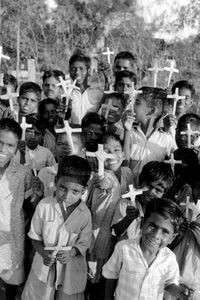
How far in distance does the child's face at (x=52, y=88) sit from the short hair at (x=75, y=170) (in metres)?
2.10

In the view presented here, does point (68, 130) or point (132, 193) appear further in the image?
point (68, 130)

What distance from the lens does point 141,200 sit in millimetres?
2902

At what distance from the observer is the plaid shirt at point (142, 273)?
239cm

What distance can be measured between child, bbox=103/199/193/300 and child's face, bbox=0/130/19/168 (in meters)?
1.04

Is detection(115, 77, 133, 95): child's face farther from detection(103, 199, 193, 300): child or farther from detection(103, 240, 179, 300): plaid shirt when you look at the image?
detection(103, 240, 179, 300): plaid shirt

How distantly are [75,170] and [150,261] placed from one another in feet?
2.49

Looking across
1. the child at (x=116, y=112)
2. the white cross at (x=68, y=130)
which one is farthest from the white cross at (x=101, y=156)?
the child at (x=116, y=112)

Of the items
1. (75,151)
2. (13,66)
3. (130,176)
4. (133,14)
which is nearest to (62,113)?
(75,151)

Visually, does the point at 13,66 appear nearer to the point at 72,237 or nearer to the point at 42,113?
the point at 42,113

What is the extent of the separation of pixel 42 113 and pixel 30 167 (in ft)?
3.87

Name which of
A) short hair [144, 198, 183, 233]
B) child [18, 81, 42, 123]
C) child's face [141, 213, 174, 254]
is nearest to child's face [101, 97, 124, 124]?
child [18, 81, 42, 123]

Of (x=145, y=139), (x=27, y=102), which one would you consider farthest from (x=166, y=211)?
(x=27, y=102)

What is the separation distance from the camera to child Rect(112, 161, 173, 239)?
2.76 metres

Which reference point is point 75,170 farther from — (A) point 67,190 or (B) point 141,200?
(B) point 141,200
